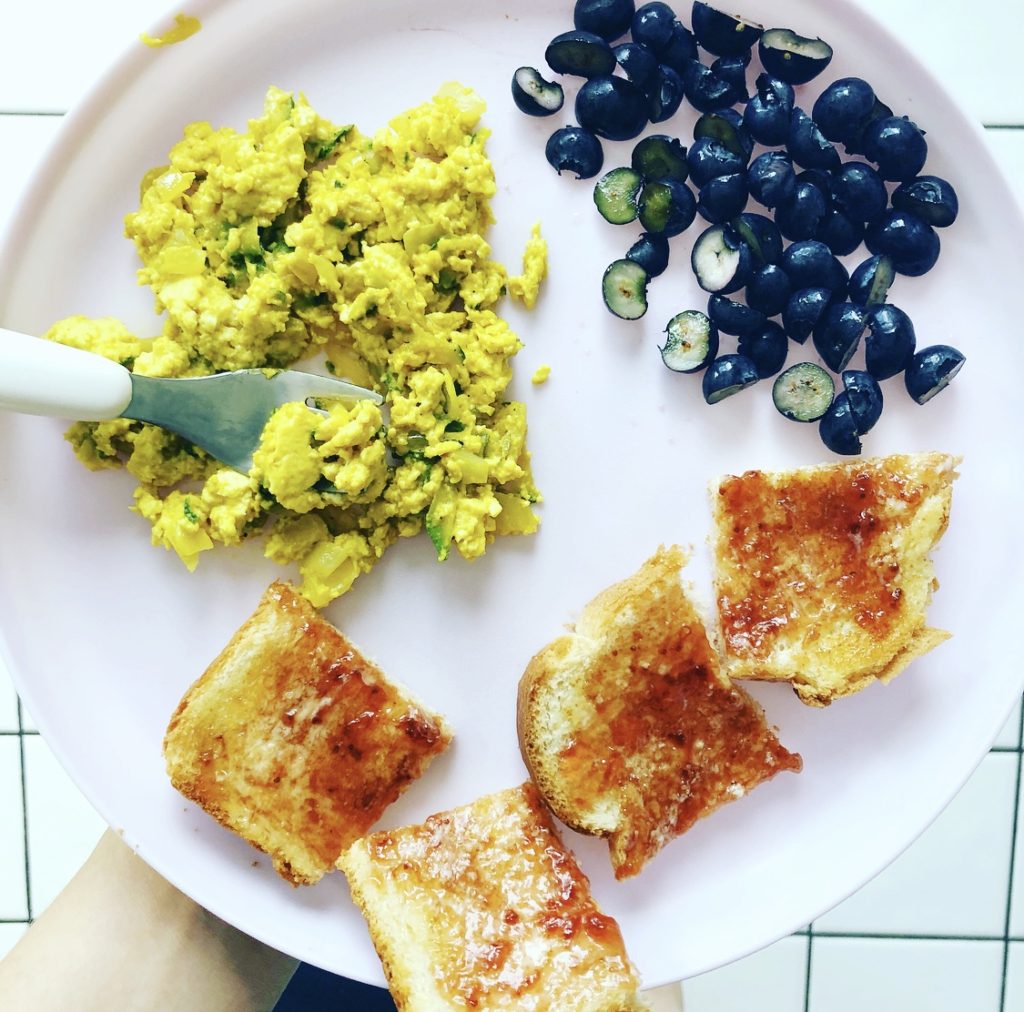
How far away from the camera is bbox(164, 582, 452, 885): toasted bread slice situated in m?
1.95

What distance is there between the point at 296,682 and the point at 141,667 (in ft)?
1.12

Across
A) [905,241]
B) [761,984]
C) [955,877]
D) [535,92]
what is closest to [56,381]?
[535,92]

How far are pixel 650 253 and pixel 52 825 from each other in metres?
1.98

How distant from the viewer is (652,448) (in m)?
2.00

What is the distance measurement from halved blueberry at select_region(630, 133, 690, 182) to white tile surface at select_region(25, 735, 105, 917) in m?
1.94

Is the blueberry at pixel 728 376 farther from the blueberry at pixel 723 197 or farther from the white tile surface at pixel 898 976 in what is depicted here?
the white tile surface at pixel 898 976

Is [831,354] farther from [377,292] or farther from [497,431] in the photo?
[377,292]

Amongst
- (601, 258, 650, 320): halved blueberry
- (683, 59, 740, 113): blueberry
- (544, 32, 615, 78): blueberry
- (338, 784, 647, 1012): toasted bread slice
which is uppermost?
(683, 59, 740, 113): blueberry

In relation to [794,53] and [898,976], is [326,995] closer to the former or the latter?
[898,976]

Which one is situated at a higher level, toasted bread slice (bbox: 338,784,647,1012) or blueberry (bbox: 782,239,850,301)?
blueberry (bbox: 782,239,850,301)

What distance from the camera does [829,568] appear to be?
1.97m

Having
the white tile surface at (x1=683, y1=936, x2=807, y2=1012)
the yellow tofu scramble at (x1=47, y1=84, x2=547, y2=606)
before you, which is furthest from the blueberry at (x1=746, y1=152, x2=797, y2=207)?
the white tile surface at (x1=683, y1=936, x2=807, y2=1012)

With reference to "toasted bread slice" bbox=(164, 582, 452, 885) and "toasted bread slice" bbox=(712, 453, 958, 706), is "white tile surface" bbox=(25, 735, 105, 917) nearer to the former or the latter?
"toasted bread slice" bbox=(164, 582, 452, 885)

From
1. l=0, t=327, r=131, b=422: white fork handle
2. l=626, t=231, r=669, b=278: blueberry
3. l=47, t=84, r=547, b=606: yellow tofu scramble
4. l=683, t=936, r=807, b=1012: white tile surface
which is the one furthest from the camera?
l=683, t=936, r=807, b=1012: white tile surface
